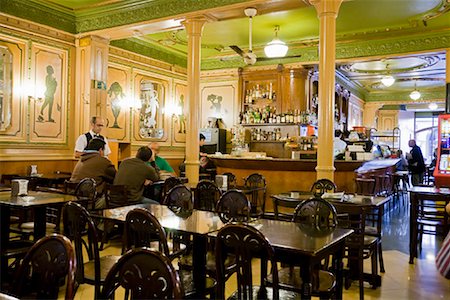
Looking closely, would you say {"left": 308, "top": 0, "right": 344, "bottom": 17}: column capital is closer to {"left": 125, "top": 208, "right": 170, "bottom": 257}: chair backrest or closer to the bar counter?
the bar counter

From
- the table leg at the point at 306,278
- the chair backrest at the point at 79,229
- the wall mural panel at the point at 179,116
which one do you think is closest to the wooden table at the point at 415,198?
the table leg at the point at 306,278

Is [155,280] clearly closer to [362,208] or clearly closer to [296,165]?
[362,208]

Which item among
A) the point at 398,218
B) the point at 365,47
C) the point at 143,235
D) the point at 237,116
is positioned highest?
the point at 365,47

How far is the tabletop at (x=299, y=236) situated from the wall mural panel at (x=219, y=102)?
27.1ft

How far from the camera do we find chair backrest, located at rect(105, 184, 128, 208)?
5.14 meters

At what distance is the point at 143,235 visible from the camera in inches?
108

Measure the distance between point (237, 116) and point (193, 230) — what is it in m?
8.42

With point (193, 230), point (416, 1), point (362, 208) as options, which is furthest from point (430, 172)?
point (193, 230)

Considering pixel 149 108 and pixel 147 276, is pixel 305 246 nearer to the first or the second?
pixel 147 276

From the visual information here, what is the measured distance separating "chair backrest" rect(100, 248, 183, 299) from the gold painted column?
6671mm

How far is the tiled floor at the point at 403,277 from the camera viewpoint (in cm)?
370

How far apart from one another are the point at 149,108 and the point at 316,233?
7998 millimetres

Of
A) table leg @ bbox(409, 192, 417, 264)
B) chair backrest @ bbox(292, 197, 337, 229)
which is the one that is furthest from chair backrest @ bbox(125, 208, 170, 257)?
table leg @ bbox(409, 192, 417, 264)

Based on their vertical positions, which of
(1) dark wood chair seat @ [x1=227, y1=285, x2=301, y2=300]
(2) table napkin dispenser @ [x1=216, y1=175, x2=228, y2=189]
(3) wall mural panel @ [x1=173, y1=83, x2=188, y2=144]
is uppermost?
(3) wall mural panel @ [x1=173, y1=83, x2=188, y2=144]
